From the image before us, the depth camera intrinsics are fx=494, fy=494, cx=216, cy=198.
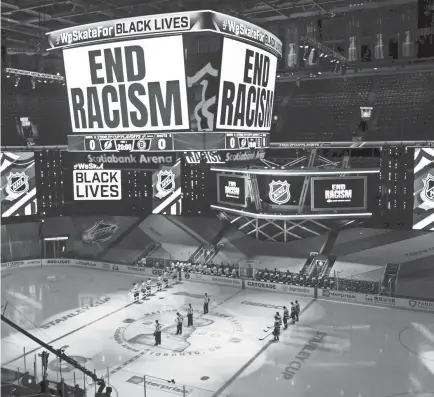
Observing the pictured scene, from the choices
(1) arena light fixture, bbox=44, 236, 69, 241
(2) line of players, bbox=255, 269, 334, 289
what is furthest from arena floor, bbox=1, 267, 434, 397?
(1) arena light fixture, bbox=44, 236, 69, 241

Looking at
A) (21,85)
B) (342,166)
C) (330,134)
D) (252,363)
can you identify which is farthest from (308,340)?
(21,85)

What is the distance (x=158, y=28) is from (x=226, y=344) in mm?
13447

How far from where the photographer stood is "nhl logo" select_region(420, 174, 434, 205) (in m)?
24.1

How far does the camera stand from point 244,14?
28688 mm

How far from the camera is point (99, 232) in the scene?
36.3 metres

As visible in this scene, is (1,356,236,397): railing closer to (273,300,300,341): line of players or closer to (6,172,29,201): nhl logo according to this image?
(273,300,300,341): line of players

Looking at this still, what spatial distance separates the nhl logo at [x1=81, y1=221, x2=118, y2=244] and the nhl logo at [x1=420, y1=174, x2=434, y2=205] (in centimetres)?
2153

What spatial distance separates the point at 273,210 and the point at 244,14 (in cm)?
1156

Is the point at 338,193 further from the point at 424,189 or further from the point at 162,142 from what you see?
the point at 162,142

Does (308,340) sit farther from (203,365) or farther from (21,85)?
(21,85)

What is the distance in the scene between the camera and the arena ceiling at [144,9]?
84.7 ft

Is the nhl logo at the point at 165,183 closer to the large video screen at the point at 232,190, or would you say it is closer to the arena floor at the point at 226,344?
the large video screen at the point at 232,190

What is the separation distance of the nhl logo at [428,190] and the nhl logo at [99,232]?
21525mm

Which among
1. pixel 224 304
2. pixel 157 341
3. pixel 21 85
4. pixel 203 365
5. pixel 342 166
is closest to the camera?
pixel 203 365
